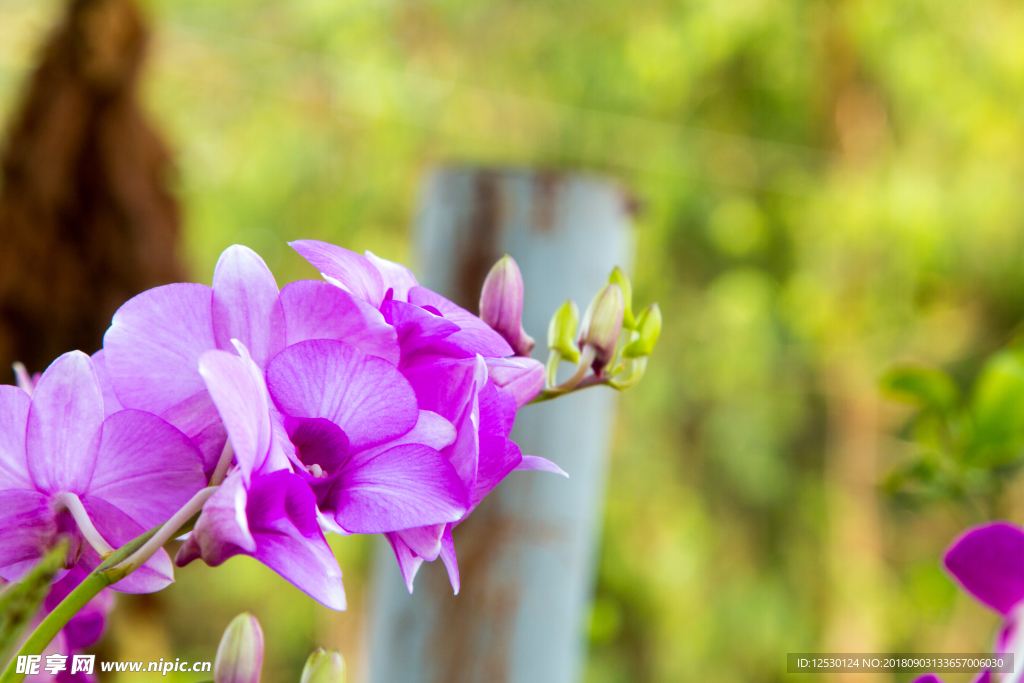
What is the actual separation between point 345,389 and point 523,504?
7.5 inches

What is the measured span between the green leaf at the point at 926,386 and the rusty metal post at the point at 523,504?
11 centimetres

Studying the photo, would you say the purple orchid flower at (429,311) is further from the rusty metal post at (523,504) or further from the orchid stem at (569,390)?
the rusty metal post at (523,504)

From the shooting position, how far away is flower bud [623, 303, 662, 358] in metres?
0.17

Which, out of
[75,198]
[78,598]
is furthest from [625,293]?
[75,198]

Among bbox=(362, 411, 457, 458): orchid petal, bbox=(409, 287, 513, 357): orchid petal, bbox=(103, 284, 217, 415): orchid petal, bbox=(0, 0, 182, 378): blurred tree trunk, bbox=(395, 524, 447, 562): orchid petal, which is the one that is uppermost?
bbox=(0, 0, 182, 378): blurred tree trunk

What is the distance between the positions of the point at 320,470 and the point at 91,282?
0.54 meters

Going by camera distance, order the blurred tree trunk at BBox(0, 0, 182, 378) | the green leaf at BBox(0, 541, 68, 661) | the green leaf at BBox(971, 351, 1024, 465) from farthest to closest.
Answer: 1. the blurred tree trunk at BBox(0, 0, 182, 378)
2. the green leaf at BBox(971, 351, 1024, 465)
3. the green leaf at BBox(0, 541, 68, 661)

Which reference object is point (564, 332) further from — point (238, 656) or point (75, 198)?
point (75, 198)

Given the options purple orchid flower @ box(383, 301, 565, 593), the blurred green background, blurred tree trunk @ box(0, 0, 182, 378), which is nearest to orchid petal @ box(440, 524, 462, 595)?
purple orchid flower @ box(383, 301, 565, 593)

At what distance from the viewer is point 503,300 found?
0.52 feet

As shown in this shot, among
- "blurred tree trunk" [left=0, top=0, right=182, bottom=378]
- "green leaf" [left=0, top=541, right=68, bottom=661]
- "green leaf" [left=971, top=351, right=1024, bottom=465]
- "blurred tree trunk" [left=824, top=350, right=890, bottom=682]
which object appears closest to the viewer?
"green leaf" [left=0, top=541, right=68, bottom=661]

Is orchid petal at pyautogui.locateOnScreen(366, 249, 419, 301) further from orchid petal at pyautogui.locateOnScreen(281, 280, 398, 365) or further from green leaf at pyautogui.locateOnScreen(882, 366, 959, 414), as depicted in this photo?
green leaf at pyautogui.locateOnScreen(882, 366, 959, 414)

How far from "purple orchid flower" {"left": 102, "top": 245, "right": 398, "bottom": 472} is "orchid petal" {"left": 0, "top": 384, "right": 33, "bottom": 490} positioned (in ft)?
0.04

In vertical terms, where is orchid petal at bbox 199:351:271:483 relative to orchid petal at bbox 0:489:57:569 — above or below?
above
